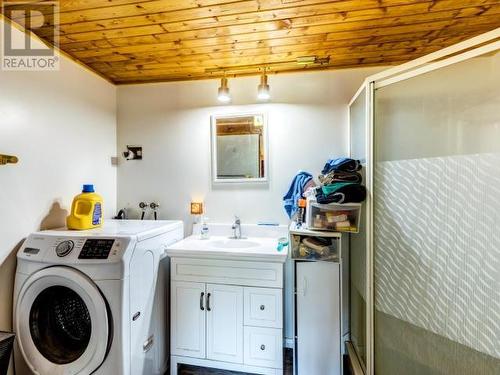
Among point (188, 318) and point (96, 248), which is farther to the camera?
point (188, 318)

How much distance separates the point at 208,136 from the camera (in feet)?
7.03

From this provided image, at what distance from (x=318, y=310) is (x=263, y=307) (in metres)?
0.34

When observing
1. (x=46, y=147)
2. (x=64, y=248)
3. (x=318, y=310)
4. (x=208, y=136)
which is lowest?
(x=318, y=310)

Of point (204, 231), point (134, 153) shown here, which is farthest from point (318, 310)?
point (134, 153)

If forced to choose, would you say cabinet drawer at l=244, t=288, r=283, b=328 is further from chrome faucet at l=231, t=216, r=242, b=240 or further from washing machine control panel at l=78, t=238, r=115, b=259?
washing machine control panel at l=78, t=238, r=115, b=259

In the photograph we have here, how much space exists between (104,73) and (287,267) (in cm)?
214

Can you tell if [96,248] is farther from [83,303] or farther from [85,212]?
[85,212]

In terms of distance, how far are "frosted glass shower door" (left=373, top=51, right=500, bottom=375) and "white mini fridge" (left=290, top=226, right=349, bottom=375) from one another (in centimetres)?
22

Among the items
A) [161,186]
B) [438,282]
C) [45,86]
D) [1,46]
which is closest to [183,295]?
[161,186]

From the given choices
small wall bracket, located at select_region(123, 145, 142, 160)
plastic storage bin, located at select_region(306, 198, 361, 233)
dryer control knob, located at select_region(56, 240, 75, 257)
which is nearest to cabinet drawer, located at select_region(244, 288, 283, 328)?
plastic storage bin, located at select_region(306, 198, 361, 233)

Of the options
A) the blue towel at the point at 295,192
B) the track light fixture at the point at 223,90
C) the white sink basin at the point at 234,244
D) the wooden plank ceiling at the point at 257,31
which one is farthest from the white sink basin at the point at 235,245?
the wooden plank ceiling at the point at 257,31

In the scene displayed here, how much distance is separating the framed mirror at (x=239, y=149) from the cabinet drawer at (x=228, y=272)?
2.32 ft

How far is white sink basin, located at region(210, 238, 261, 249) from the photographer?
1.92 m

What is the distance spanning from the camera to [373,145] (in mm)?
1468
